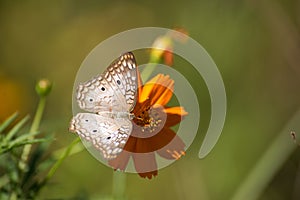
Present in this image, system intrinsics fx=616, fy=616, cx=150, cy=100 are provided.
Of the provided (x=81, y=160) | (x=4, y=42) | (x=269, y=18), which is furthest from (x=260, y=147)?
(x=4, y=42)

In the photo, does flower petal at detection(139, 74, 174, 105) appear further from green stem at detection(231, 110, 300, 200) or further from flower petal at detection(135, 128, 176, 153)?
green stem at detection(231, 110, 300, 200)

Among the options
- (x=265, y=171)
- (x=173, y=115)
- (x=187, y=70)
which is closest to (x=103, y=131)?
(x=173, y=115)

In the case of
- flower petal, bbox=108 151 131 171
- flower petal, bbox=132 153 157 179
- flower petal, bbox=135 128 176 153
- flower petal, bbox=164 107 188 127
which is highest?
flower petal, bbox=164 107 188 127

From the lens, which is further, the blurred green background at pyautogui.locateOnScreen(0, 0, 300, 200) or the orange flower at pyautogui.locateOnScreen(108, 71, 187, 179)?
the blurred green background at pyautogui.locateOnScreen(0, 0, 300, 200)

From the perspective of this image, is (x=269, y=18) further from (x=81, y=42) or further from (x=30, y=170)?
(x=30, y=170)

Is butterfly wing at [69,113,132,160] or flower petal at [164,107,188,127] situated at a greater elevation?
flower petal at [164,107,188,127]

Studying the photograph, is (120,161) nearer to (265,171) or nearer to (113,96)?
(113,96)

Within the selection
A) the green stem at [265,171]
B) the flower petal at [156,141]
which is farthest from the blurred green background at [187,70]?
the flower petal at [156,141]

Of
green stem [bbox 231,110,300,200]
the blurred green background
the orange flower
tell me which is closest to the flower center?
the orange flower
